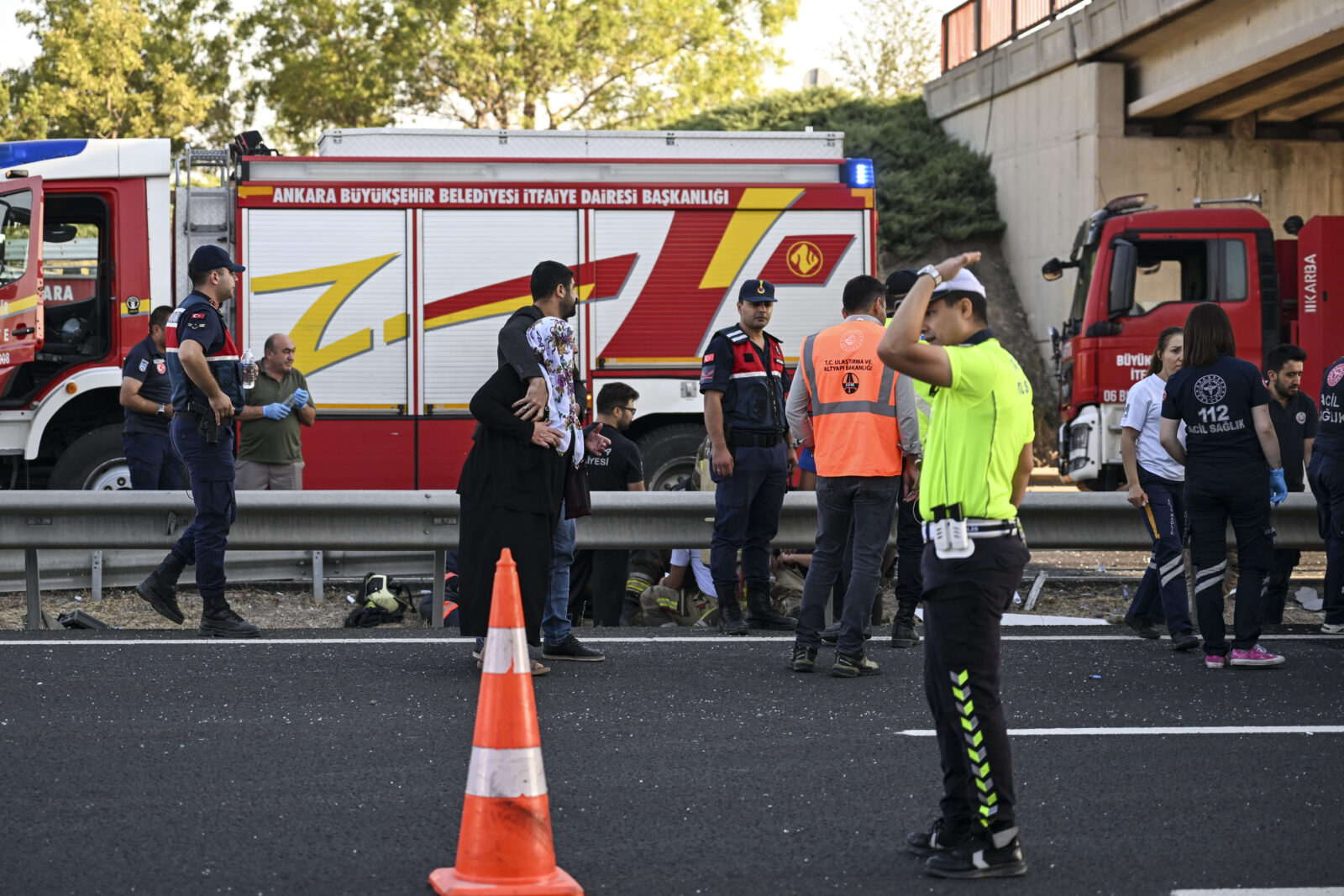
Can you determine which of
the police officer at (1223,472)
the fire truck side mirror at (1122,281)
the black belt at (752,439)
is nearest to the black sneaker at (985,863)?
the police officer at (1223,472)

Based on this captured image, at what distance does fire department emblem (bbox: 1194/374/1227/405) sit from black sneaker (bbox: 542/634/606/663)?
9.99 feet

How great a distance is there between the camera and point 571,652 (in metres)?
6.98

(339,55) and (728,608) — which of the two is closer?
(728,608)

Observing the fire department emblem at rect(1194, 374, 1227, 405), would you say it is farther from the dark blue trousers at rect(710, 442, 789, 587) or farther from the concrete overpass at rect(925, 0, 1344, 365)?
the concrete overpass at rect(925, 0, 1344, 365)

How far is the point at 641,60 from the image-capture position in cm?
3069

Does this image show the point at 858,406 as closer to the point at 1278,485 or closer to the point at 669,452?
the point at 1278,485

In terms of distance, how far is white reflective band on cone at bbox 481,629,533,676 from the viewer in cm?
384

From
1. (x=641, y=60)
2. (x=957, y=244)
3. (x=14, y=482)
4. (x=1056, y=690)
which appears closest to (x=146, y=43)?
(x=641, y=60)

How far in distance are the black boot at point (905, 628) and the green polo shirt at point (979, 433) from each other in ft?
11.3

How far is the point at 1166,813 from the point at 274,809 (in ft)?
8.83

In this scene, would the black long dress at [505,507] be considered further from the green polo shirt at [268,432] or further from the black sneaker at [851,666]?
the green polo shirt at [268,432]

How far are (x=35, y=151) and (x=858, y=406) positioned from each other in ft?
25.4

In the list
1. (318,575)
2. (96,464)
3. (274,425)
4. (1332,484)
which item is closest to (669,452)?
(274,425)

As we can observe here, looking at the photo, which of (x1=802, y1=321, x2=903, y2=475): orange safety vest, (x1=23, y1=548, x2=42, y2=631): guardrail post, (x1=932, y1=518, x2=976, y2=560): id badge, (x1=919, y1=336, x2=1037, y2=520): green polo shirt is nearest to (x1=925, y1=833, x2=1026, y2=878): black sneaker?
(x1=932, y1=518, x2=976, y2=560): id badge
